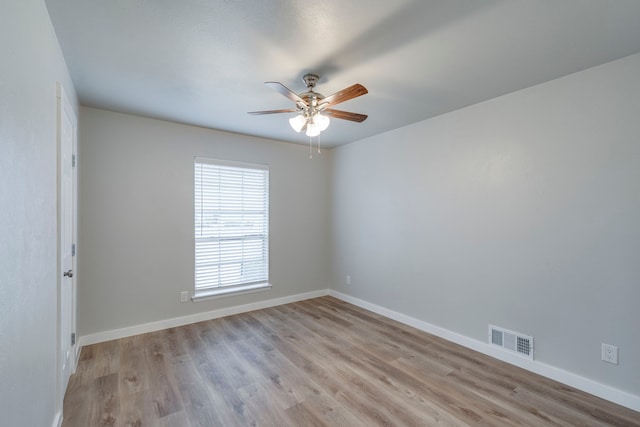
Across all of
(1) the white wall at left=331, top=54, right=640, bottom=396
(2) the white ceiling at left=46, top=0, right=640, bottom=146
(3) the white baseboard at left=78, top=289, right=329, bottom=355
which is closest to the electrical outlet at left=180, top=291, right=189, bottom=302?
(3) the white baseboard at left=78, top=289, right=329, bottom=355

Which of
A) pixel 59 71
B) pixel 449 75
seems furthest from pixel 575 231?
pixel 59 71

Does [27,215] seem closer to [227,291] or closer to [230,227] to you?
[230,227]

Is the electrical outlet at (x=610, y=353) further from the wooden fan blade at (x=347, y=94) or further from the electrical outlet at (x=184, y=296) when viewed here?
the electrical outlet at (x=184, y=296)

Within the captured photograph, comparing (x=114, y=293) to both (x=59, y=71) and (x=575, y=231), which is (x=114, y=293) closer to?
(x=59, y=71)

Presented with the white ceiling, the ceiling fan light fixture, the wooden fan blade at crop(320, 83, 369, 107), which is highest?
the white ceiling

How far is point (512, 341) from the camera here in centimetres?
277

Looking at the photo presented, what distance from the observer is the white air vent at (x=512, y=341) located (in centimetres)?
266

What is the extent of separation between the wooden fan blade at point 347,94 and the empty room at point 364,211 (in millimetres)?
29

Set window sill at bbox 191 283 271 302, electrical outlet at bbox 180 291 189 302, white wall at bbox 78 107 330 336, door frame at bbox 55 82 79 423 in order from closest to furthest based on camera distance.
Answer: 1. door frame at bbox 55 82 79 423
2. white wall at bbox 78 107 330 336
3. electrical outlet at bbox 180 291 189 302
4. window sill at bbox 191 283 271 302

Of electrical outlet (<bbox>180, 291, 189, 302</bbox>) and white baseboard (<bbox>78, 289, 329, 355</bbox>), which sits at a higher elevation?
electrical outlet (<bbox>180, 291, 189, 302</bbox>)

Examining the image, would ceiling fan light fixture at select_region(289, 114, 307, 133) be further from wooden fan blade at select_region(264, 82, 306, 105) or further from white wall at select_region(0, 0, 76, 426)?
white wall at select_region(0, 0, 76, 426)

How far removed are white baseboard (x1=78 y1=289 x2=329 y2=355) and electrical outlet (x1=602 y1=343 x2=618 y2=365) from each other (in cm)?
349

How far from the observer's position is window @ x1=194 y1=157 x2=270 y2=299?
3.89 meters

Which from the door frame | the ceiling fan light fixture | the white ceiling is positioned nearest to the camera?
the white ceiling
